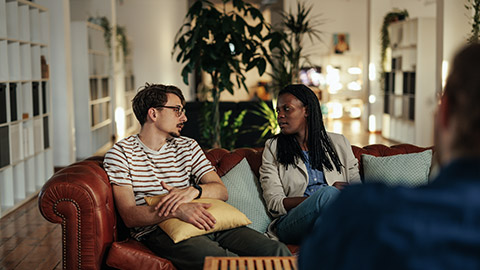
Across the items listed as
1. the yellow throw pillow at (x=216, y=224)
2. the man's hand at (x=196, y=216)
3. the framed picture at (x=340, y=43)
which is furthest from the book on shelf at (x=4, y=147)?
the framed picture at (x=340, y=43)

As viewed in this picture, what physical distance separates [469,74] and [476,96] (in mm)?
36

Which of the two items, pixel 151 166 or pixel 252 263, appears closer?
pixel 252 263

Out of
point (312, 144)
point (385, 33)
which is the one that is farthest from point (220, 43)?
point (385, 33)

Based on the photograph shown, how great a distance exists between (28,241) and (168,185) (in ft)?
7.32

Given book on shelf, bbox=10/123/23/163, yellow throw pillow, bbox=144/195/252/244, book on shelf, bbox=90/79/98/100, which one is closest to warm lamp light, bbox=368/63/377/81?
book on shelf, bbox=90/79/98/100

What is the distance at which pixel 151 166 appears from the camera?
9.27ft

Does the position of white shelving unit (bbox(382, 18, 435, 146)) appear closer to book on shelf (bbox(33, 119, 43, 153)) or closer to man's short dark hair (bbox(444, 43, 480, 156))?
book on shelf (bbox(33, 119, 43, 153))

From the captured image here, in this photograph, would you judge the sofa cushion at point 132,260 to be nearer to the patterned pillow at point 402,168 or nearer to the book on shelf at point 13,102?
the patterned pillow at point 402,168

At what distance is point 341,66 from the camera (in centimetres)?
1623

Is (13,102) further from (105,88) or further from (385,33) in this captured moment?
(385,33)

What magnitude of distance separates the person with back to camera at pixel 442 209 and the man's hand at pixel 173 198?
1719mm

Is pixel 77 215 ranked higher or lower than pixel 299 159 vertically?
lower

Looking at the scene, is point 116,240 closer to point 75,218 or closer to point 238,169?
point 75,218

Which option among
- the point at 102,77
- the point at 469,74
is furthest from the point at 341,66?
the point at 469,74
